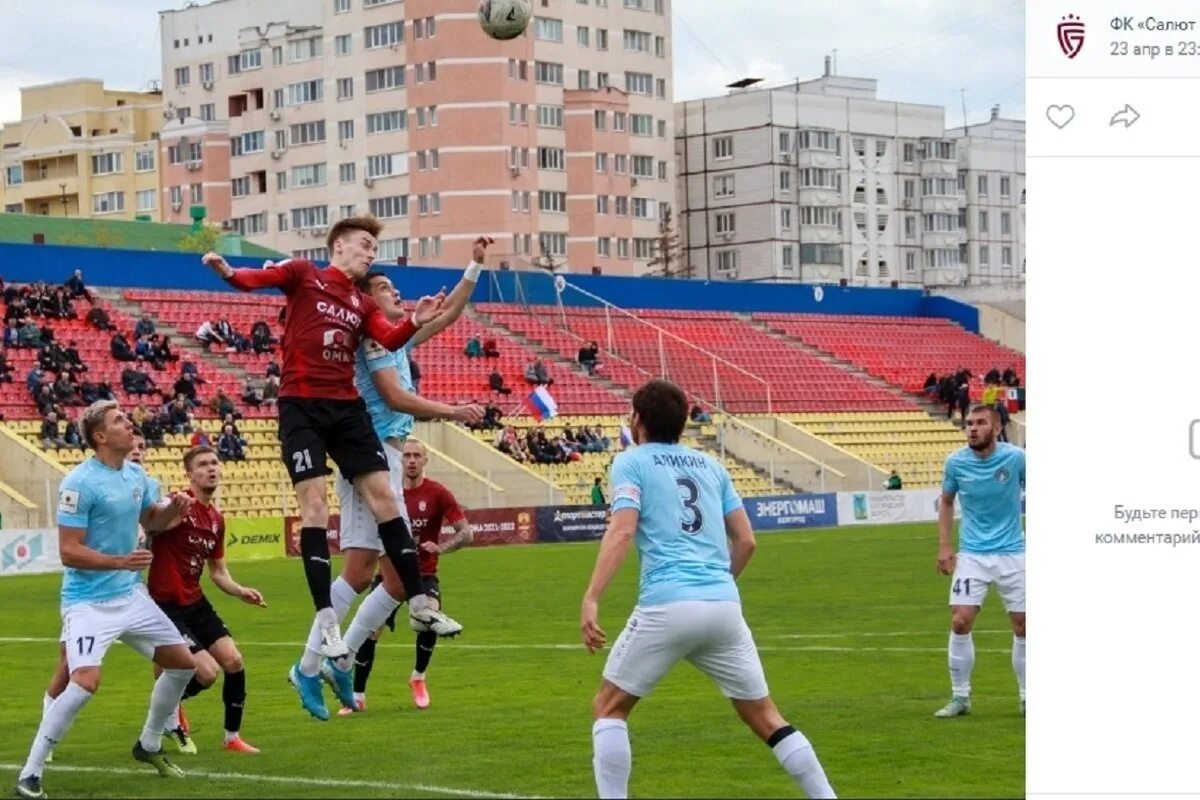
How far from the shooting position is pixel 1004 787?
37.7ft

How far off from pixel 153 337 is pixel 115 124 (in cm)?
9686

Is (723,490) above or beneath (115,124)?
beneath

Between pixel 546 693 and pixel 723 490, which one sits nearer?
pixel 723 490

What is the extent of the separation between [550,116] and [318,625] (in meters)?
105

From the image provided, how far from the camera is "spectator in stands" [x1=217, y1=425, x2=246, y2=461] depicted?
156 ft

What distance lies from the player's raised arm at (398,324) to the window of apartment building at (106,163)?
13278cm

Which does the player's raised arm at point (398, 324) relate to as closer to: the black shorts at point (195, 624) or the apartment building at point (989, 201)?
the black shorts at point (195, 624)

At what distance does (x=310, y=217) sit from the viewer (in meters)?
125

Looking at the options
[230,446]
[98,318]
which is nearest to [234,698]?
[230,446]

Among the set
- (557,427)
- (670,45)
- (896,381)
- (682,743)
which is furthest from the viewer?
(670,45)
